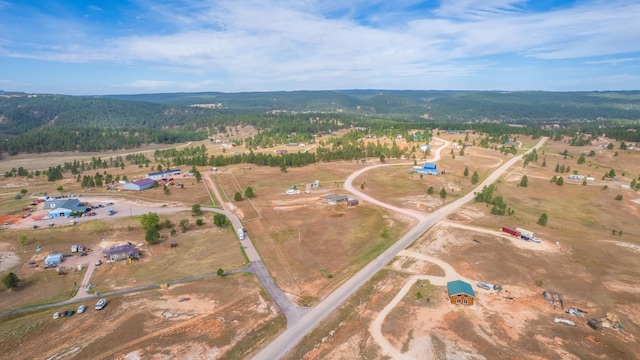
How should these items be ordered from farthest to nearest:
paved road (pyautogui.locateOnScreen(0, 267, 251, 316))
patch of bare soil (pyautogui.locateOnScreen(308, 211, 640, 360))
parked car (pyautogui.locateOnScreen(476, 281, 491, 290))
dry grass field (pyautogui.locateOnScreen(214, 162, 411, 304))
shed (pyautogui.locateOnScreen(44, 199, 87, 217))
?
shed (pyautogui.locateOnScreen(44, 199, 87, 217)) < dry grass field (pyautogui.locateOnScreen(214, 162, 411, 304)) < parked car (pyautogui.locateOnScreen(476, 281, 491, 290)) < paved road (pyautogui.locateOnScreen(0, 267, 251, 316)) < patch of bare soil (pyautogui.locateOnScreen(308, 211, 640, 360))

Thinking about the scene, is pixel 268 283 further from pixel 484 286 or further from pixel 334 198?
pixel 334 198

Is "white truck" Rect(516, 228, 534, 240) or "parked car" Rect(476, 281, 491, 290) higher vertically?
"white truck" Rect(516, 228, 534, 240)

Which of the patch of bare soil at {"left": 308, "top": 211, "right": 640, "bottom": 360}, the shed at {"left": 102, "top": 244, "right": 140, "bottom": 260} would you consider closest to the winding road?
the patch of bare soil at {"left": 308, "top": 211, "right": 640, "bottom": 360}

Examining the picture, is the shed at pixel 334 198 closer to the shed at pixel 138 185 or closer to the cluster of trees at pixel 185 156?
the shed at pixel 138 185

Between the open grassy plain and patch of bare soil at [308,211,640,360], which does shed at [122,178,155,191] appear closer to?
the open grassy plain

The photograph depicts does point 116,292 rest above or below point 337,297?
below

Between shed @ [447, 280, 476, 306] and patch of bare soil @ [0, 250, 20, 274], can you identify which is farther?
patch of bare soil @ [0, 250, 20, 274]

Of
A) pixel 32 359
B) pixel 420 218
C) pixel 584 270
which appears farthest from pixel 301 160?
pixel 32 359

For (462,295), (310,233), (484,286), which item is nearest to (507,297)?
(484,286)

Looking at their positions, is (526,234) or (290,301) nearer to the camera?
(290,301)

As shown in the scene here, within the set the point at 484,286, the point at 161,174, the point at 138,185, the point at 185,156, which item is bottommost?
the point at 185,156
